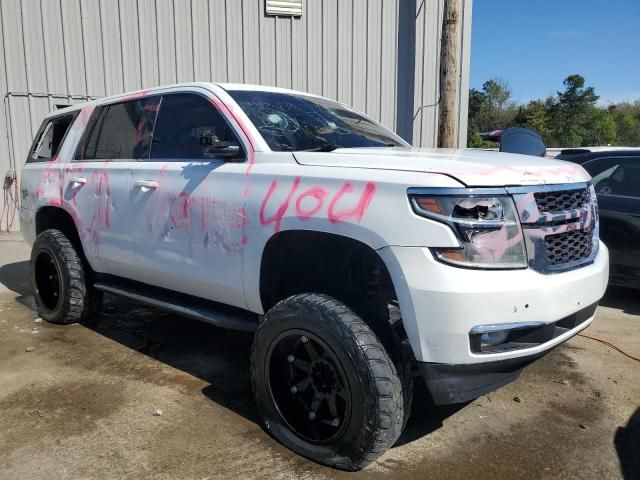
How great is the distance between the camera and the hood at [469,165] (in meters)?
2.38

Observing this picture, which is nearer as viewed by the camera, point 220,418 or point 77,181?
point 220,418

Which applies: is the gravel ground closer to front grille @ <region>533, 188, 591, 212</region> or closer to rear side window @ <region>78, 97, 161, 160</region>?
front grille @ <region>533, 188, 591, 212</region>

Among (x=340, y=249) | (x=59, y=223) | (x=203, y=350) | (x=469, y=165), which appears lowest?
(x=203, y=350)

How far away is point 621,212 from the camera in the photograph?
208 inches

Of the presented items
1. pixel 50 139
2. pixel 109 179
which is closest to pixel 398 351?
pixel 109 179

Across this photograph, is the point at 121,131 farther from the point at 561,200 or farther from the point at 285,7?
the point at 285,7

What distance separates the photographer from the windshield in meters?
3.23

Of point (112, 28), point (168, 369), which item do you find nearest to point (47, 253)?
point (168, 369)

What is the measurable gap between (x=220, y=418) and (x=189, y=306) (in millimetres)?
781

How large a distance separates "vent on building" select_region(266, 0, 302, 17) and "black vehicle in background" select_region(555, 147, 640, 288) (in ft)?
22.6

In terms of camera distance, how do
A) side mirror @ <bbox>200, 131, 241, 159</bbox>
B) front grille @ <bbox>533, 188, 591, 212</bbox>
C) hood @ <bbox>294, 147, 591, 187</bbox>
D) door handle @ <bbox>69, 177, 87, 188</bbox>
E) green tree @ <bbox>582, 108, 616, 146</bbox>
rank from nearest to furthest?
hood @ <bbox>294, 147, 591, 187</bbox> → front grille @ <bbox>533, 188, 591, 212</bbox> → side mirror @ <bbox>200, 131, 241, 159</bbox> → door handle @ <bbox>69, 177, 87, 188</bbox> → green tree @ <bbox>582, 108, 616, 146</bbox>

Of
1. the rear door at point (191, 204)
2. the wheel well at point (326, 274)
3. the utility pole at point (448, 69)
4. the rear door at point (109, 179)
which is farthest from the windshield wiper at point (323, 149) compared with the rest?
the utility pole at point (448, 69)

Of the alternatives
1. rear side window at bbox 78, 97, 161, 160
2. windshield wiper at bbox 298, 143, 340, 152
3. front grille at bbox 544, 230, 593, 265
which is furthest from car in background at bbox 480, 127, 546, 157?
rear side window at bbox 78, 97, 161, 160

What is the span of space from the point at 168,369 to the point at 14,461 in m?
1.28
